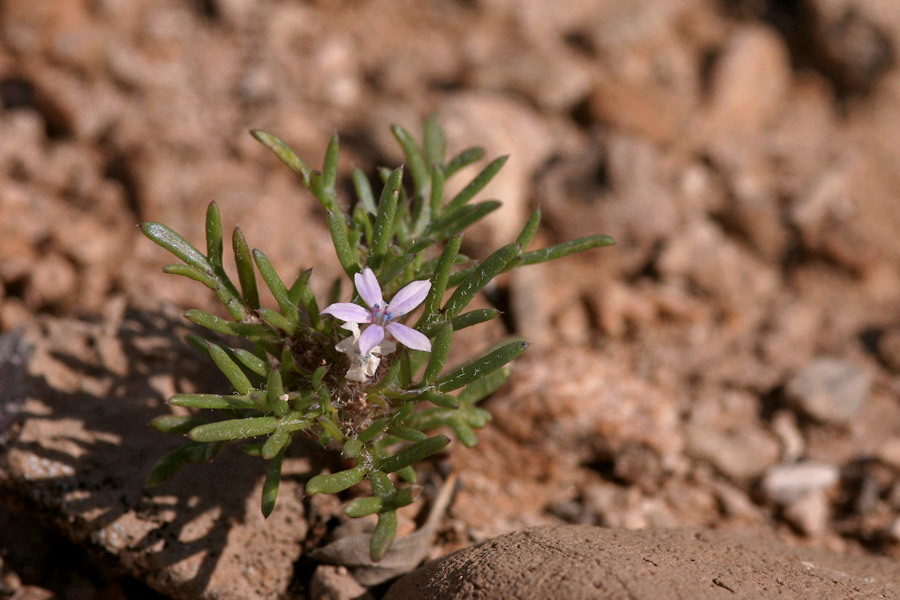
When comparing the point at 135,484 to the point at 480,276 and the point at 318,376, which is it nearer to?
the point at 318,376

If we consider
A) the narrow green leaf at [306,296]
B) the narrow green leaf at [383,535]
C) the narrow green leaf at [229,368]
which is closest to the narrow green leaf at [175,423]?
the narrow green leaf at [229,368]

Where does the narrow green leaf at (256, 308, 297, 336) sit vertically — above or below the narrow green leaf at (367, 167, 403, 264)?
below

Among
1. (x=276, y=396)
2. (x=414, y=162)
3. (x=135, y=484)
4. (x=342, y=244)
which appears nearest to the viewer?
(x=276, y=396)

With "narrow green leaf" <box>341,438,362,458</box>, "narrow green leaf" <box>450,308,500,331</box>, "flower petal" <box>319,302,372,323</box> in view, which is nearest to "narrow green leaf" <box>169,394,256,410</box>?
"narrow green leaf" <box>341,438,362,458</box>

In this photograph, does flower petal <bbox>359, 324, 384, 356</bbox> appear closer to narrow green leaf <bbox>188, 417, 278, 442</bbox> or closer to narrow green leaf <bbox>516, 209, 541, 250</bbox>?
narrow green leaf <bbox>188, 417, 278, 442</bbox>

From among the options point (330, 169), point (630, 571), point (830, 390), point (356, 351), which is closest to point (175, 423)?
point (356, 351)

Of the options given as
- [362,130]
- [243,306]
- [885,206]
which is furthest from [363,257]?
[885,206]

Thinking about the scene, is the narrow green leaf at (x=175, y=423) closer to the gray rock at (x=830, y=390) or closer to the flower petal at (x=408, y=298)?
the flower petal at (x=408, y=298)
